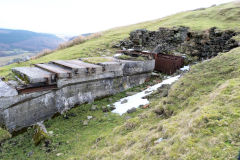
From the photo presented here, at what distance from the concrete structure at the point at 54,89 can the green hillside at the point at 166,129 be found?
470mm

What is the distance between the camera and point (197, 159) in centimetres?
292

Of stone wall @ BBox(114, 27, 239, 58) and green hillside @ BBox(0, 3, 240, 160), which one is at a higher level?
stone wall @ BBox(114, 27, 239, 58)

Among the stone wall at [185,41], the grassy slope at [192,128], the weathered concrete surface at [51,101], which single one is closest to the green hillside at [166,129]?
the grassy slope at [192,128]

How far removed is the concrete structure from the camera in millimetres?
6551

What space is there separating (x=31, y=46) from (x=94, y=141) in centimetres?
18446

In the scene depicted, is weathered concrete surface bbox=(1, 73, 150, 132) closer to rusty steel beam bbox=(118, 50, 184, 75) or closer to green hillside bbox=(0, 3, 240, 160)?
green hillside bbox=(0, 3, 240, 160)

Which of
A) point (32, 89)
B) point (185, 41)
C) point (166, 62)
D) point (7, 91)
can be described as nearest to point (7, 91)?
point (7, 91)

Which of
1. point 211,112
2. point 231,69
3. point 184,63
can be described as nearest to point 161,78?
point 184,63

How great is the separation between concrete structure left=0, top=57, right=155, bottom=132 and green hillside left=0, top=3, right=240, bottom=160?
0.47m

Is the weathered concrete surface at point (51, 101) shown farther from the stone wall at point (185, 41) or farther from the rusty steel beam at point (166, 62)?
the stone wall at point (185, 41)

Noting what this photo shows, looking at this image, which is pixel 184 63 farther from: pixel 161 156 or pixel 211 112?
pixel 161 156

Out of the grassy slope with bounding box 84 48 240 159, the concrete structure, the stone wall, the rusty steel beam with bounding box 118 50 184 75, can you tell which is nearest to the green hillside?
the grassy slope with bounding box 84 48 240 159

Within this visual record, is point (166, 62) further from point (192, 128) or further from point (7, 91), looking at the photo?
point (7, 91)

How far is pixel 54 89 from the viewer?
7.68 m
